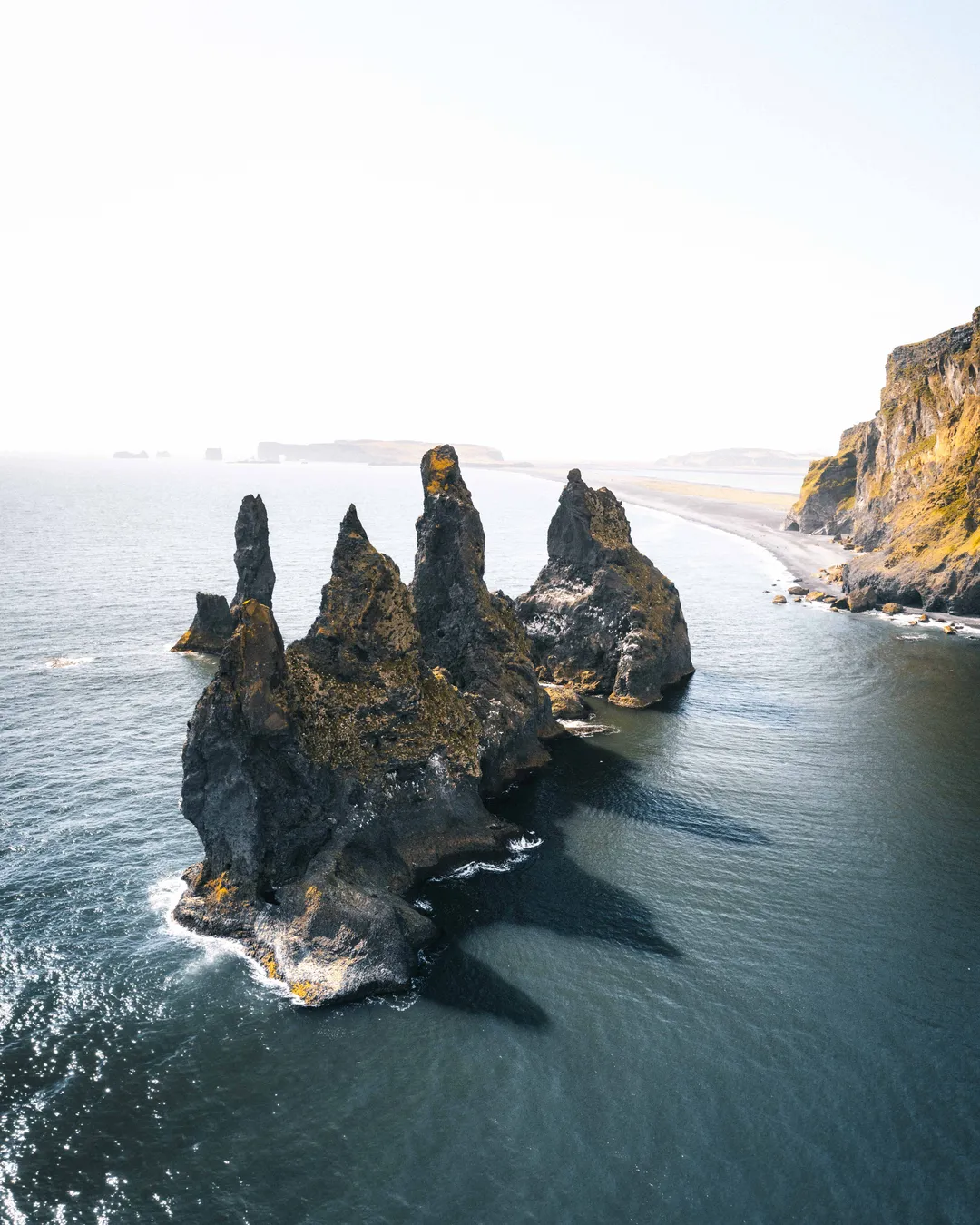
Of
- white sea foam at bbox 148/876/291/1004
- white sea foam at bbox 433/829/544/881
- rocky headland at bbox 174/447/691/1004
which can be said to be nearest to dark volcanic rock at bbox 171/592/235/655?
rocky headland at bbox 174/447/691/1004

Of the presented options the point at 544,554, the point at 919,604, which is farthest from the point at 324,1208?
the point at 544,554

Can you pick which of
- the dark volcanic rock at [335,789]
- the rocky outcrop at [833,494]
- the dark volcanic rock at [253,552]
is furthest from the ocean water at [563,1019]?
the rocky outcrop at [833,494]

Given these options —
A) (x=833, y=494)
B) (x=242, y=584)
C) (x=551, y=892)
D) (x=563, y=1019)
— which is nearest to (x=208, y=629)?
(x=242, y=584)

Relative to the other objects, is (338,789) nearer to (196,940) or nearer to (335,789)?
(335,789)

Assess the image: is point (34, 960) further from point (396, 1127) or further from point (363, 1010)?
point (396, 1127)

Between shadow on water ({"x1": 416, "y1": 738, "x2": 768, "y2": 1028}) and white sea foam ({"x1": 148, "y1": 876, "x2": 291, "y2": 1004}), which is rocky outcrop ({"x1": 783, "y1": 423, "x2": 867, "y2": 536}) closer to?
shadow on water ({"x1": 416, "y1": 738, "x2": 768, "y2": 1028})

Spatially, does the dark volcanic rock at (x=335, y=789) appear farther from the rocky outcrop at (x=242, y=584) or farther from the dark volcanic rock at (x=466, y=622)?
the rocky outcrop at (x=242, y=584)
